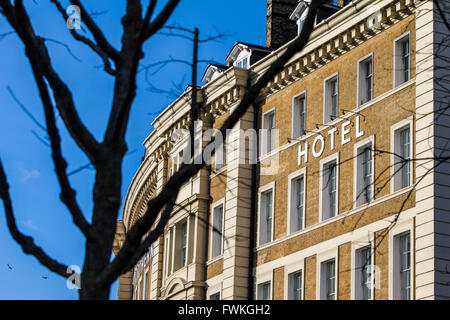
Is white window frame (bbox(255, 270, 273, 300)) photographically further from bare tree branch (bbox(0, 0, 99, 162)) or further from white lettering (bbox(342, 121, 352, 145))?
bare tree branch (bbox(0, 0, 99, 162))

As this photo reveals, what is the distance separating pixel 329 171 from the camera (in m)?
32.2

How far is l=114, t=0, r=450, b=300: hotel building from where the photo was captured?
29.4 meters

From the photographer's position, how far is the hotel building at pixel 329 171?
2939 centimetres

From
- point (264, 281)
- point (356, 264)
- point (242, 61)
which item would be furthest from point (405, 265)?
point (242, 61)

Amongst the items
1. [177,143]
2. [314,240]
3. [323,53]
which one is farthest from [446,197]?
[177,143]

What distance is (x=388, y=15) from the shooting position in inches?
1254

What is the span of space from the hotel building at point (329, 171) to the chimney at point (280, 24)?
0.17 ft

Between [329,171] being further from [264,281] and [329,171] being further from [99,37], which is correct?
[99,37]

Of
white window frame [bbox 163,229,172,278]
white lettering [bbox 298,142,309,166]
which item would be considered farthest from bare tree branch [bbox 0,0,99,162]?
white window frame [bbox 163,229,172,278]

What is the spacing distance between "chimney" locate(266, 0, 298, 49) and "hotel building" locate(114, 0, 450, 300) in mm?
51

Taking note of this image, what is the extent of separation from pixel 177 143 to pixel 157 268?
590 cm

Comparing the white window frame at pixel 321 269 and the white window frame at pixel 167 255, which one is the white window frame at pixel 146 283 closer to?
the white window frame at pixel 167 255

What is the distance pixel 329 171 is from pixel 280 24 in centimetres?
1347
